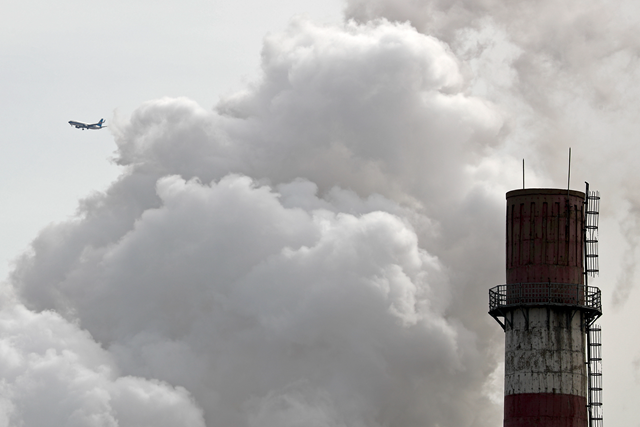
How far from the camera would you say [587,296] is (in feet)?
289

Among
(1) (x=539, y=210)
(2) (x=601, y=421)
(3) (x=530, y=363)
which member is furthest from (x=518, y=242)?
(2) (x=601, y=421)

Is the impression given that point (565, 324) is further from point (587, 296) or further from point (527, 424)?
point (527, 424)

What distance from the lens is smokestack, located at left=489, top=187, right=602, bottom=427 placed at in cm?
8575

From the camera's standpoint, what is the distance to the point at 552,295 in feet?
285

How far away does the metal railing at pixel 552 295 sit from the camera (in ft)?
285

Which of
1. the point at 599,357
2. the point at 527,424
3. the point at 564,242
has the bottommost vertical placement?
the point at 527,424

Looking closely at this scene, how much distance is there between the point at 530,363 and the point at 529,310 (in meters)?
4.19

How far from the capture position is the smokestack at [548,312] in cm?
8575

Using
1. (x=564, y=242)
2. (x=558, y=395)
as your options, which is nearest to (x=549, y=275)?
(x=564, y=242)

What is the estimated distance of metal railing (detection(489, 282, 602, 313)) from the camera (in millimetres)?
86938

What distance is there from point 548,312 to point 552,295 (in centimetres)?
140

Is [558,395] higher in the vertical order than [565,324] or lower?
lower

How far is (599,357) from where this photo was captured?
291 ft

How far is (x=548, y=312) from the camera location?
87125mm
